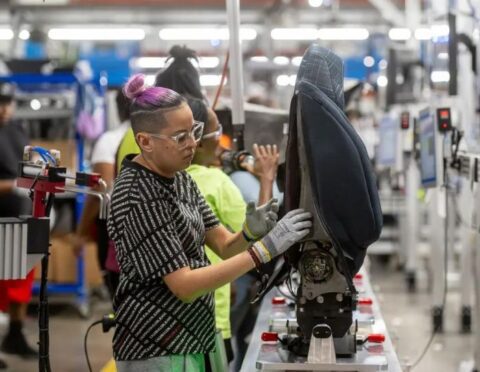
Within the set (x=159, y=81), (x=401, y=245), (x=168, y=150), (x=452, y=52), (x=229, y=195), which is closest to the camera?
(x=168, y=150)

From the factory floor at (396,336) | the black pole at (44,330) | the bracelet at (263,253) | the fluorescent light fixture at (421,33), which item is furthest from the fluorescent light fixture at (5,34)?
the bracelet at (263,253)

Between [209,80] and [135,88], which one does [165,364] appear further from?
[209,80]

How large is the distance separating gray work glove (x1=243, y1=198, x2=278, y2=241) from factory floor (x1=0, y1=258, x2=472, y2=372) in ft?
7.06

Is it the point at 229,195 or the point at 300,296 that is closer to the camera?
the point at 300,296

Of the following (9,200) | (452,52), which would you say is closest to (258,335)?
(452,52)

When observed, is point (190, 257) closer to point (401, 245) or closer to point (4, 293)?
point (4, 293)

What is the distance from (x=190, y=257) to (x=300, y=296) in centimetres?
48

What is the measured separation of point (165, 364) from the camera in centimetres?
259

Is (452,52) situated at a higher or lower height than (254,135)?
higher

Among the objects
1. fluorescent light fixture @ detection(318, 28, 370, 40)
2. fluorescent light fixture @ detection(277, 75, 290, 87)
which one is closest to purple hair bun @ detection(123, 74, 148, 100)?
fluorescent light fixture @ detection(277, 75, 290, 87)

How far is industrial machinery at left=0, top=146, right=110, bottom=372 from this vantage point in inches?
109

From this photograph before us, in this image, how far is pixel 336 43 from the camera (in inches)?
742

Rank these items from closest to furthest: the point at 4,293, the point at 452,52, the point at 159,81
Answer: the point at 4,293
the point at 159,81
the point at 452,52

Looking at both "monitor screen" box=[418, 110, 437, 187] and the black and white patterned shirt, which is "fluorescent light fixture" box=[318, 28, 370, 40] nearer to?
"monitor screen" box=[418, 110, 437, 187]
